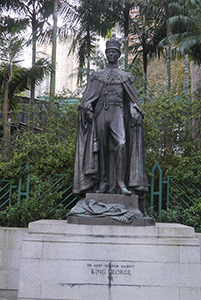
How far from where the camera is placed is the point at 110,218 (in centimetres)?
518

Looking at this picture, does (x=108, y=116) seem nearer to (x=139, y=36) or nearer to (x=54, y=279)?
(x=54, y=279)

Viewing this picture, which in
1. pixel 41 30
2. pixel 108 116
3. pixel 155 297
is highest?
pixel 41 30

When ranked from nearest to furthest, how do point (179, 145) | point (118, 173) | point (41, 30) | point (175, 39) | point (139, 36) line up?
point (118, 173), point (179, 145), point (175, 39), point (41, 30), point (139, 36)

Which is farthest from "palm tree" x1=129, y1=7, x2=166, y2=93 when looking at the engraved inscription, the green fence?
the engraved inscription

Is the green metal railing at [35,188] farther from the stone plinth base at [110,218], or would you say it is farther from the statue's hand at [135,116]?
the statue's hand at [135,116]

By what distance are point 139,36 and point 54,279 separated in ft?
65.0

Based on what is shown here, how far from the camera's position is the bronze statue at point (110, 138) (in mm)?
5859

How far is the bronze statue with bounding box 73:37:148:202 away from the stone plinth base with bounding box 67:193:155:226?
0.27 meters

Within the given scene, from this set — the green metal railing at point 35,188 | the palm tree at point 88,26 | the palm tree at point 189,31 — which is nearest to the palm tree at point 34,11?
the palm tree at point 88,26

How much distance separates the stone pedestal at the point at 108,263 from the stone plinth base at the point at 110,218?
0.12 meters

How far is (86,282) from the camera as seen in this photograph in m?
4.81

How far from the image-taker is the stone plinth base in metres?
5.18

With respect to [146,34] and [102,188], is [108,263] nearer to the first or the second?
[102,188]

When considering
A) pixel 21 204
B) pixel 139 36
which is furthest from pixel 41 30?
pixel 21 204
